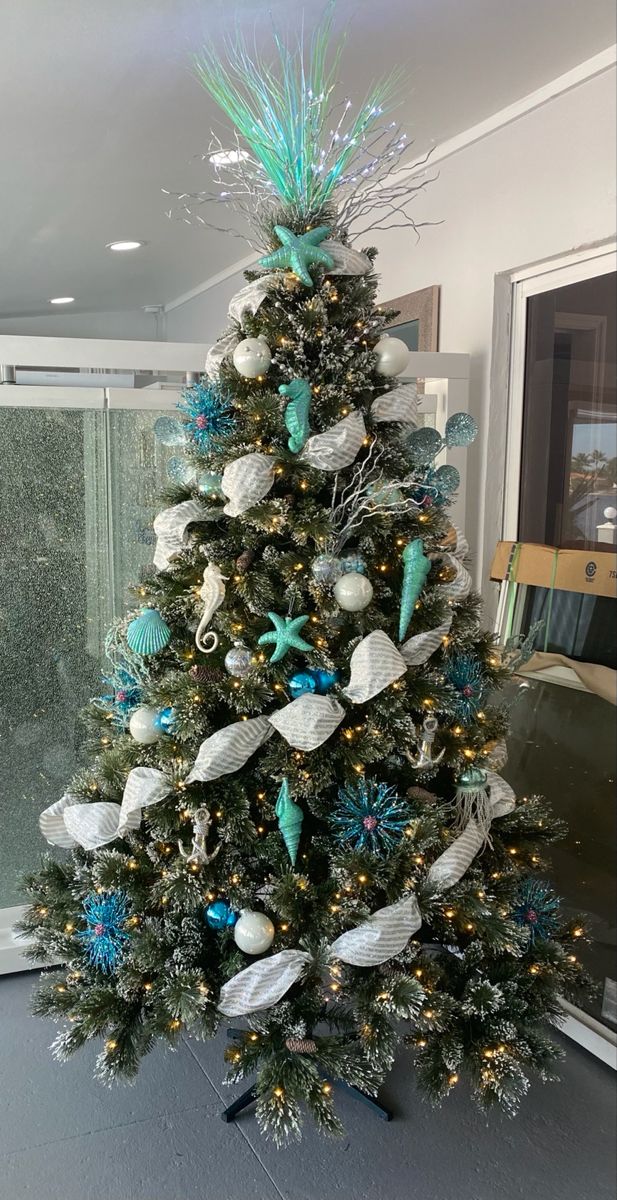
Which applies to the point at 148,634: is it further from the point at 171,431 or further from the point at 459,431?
the point at 459,431

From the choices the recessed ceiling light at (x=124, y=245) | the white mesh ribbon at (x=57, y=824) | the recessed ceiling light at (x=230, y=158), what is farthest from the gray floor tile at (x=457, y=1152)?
the recessed ceiling light at (x=124, y=245)

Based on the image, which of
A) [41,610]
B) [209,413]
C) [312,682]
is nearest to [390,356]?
[209,413]

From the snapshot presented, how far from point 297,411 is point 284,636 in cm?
36

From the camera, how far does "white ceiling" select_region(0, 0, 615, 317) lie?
1.87 meters

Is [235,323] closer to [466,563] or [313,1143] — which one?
[466,563]

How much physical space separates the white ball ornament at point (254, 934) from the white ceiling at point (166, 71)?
68.5 inches

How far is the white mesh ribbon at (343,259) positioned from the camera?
154 cm

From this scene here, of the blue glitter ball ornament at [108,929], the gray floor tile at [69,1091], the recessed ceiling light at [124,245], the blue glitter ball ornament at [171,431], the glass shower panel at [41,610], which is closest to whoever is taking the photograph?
the blue glitter ball ornament at [108,929]

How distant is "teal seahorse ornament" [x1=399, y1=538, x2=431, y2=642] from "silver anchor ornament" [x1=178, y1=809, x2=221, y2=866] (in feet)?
1.48

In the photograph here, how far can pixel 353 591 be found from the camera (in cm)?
148

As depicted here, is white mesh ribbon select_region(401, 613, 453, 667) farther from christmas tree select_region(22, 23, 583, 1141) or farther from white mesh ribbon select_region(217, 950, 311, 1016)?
white mesh ribbon select_region(217, 950, 311, 1016)

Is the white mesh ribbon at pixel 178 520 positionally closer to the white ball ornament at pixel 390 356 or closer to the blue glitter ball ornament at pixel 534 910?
the white ball ornament at pixel 390 356

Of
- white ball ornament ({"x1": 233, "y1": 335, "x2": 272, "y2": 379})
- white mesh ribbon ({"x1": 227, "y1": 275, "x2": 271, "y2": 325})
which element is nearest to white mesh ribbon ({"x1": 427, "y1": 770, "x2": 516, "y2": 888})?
white ball ornament ({"x1": 233, "y1": 335, "x2": 272, "y2": 379})

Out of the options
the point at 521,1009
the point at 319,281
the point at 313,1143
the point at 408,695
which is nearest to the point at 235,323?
the point at 319,281
